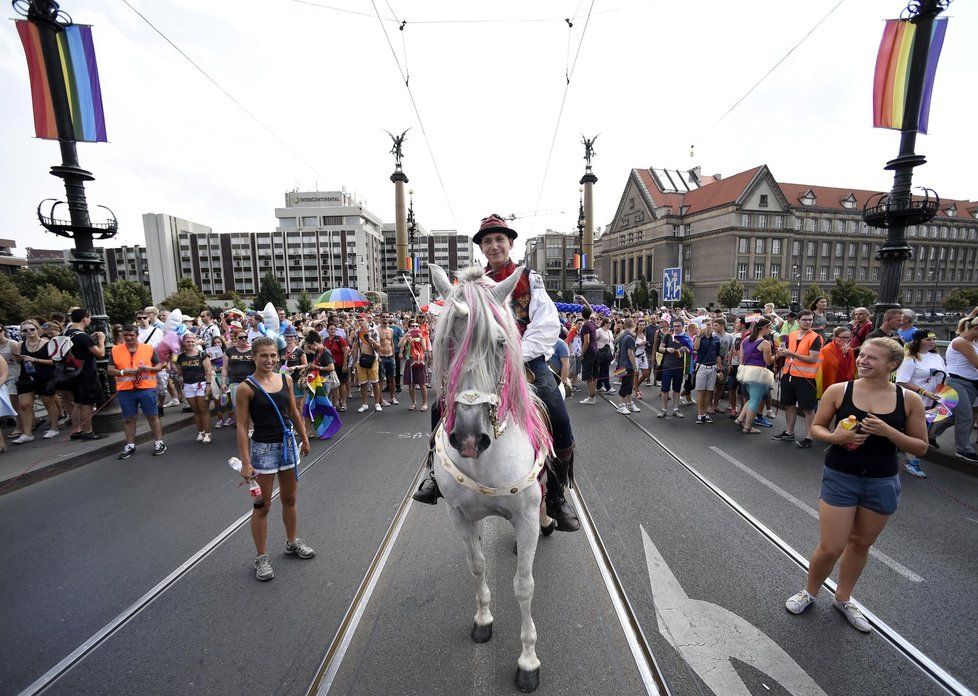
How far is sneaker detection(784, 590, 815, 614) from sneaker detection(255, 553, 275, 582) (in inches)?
165

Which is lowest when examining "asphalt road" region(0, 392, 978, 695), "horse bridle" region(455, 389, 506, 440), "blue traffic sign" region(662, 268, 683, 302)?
"asphalt road" region(0, 392, 978, 695)

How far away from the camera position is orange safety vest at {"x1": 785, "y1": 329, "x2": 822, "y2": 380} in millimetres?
6809

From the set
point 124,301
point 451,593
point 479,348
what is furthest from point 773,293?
point 124,301

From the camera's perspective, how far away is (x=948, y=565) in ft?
11.6

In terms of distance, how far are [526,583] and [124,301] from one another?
47045 mm

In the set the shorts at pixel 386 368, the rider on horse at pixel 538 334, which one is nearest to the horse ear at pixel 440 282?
the rider on horse at pixel 538 334

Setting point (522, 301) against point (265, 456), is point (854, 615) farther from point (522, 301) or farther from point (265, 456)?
point (265, 456)

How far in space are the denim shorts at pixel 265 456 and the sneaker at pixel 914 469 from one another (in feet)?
25.6

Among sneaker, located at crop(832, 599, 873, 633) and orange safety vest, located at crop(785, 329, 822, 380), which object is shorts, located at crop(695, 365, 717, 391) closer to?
orange safety vest, located at crop(785, 329, 822, 380)

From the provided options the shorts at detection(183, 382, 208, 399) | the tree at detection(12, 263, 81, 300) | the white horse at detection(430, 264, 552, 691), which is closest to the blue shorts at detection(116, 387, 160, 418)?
the shorts at detection(183, 382, 208, 399)

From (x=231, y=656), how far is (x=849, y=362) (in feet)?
29.1

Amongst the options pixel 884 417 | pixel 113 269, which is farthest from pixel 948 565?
pixel 113 269

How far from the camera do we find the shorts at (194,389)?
7293 millimetres

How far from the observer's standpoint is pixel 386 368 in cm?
1022
